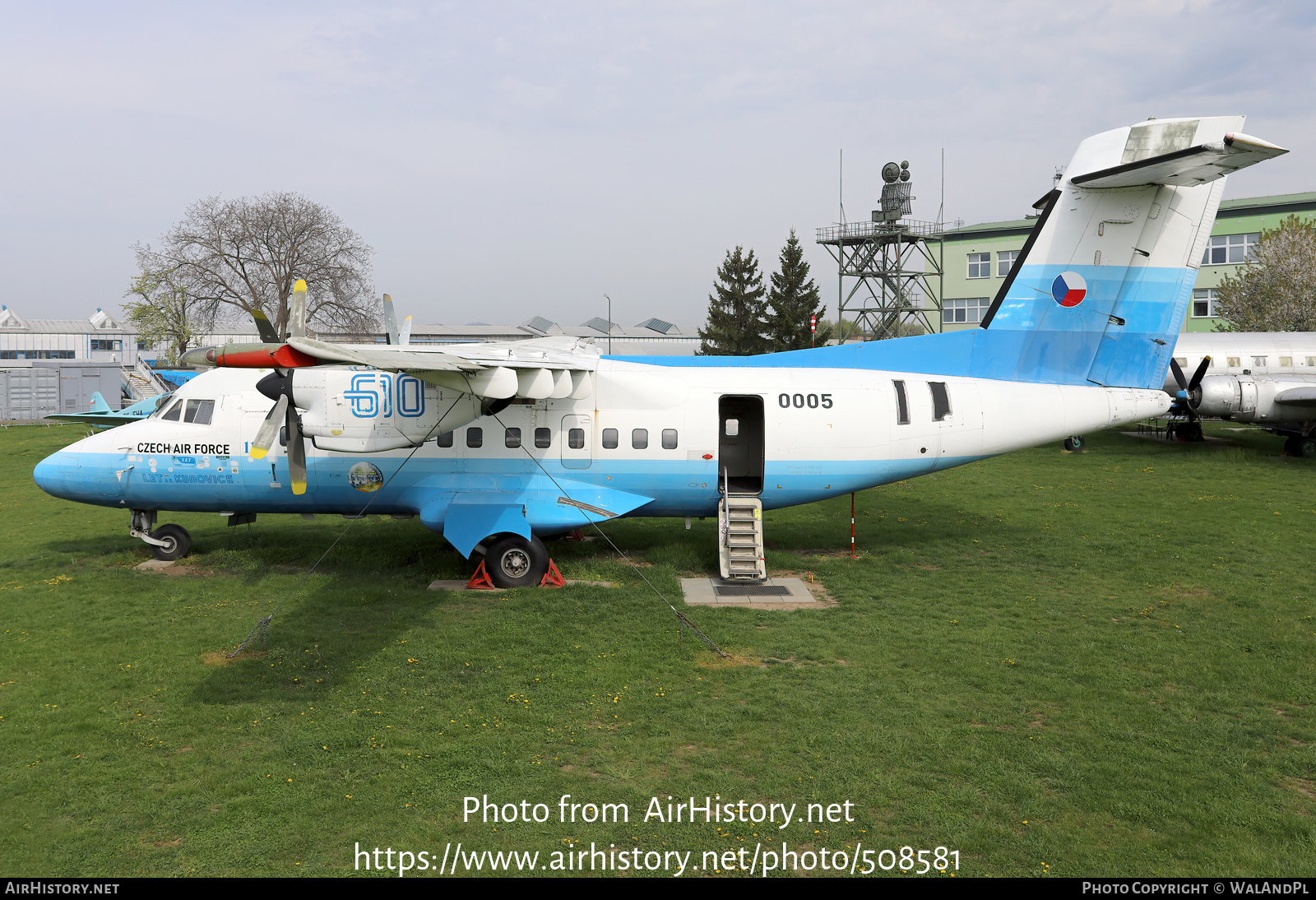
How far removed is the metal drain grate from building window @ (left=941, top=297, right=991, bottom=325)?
59.3m

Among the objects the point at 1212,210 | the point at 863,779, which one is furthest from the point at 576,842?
the point at 1212,210

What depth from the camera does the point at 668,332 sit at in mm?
126938

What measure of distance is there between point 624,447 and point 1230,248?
6251 centimetres

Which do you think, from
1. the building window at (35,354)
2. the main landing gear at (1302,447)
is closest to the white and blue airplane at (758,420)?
the main landing gear at (1302,447)

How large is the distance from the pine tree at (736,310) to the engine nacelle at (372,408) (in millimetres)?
50537

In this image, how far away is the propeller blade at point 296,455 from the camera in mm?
12578

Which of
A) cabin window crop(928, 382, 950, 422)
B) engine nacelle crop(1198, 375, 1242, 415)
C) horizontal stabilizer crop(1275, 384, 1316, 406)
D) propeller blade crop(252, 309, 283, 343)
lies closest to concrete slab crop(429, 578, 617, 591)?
propeller blade crop(252, 309, 283, 343)

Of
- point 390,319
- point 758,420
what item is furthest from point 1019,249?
point 390,319

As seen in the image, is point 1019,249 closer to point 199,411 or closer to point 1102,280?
point 1102,280

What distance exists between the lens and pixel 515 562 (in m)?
14.6

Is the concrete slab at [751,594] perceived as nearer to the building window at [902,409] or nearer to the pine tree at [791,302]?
the building window at [902,409]

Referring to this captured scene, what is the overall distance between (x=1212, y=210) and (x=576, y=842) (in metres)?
16.0

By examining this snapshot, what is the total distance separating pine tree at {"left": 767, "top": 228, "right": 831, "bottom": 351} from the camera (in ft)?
202

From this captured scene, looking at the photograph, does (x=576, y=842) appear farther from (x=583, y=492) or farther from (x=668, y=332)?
(x=668, y=332)
